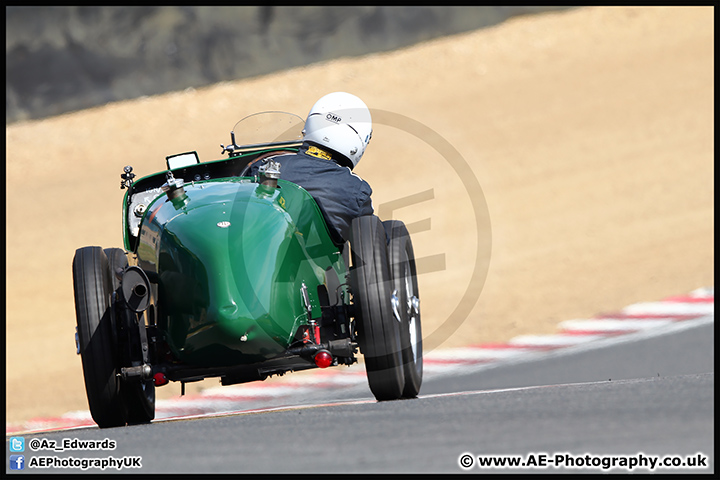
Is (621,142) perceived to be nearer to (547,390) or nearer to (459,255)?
(459,255)

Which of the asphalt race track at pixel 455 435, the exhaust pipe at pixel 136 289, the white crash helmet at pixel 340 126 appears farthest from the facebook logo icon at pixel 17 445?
the white crash helmet at pixel 340 126

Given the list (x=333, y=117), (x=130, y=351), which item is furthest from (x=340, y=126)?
(x=130, y=351)

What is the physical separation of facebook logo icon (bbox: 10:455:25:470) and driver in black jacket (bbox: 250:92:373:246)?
7.18ft

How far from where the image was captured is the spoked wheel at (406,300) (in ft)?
21.1

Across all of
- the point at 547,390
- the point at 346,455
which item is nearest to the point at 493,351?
the point at 547,390

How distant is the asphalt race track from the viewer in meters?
4.29

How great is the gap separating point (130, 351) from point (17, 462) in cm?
107

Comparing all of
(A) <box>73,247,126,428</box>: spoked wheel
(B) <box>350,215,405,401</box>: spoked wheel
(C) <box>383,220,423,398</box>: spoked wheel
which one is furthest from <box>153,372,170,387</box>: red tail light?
(C) <box>383,220,423,398</box>: spoked wheel

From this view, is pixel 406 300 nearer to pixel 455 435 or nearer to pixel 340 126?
pixel 340 126

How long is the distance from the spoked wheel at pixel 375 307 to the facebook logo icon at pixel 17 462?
73.6 inches

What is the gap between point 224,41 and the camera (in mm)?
20156

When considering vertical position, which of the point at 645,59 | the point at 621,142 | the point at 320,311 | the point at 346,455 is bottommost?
the point at 346,455

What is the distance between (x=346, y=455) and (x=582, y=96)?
15.9 m

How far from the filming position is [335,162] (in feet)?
22.7
